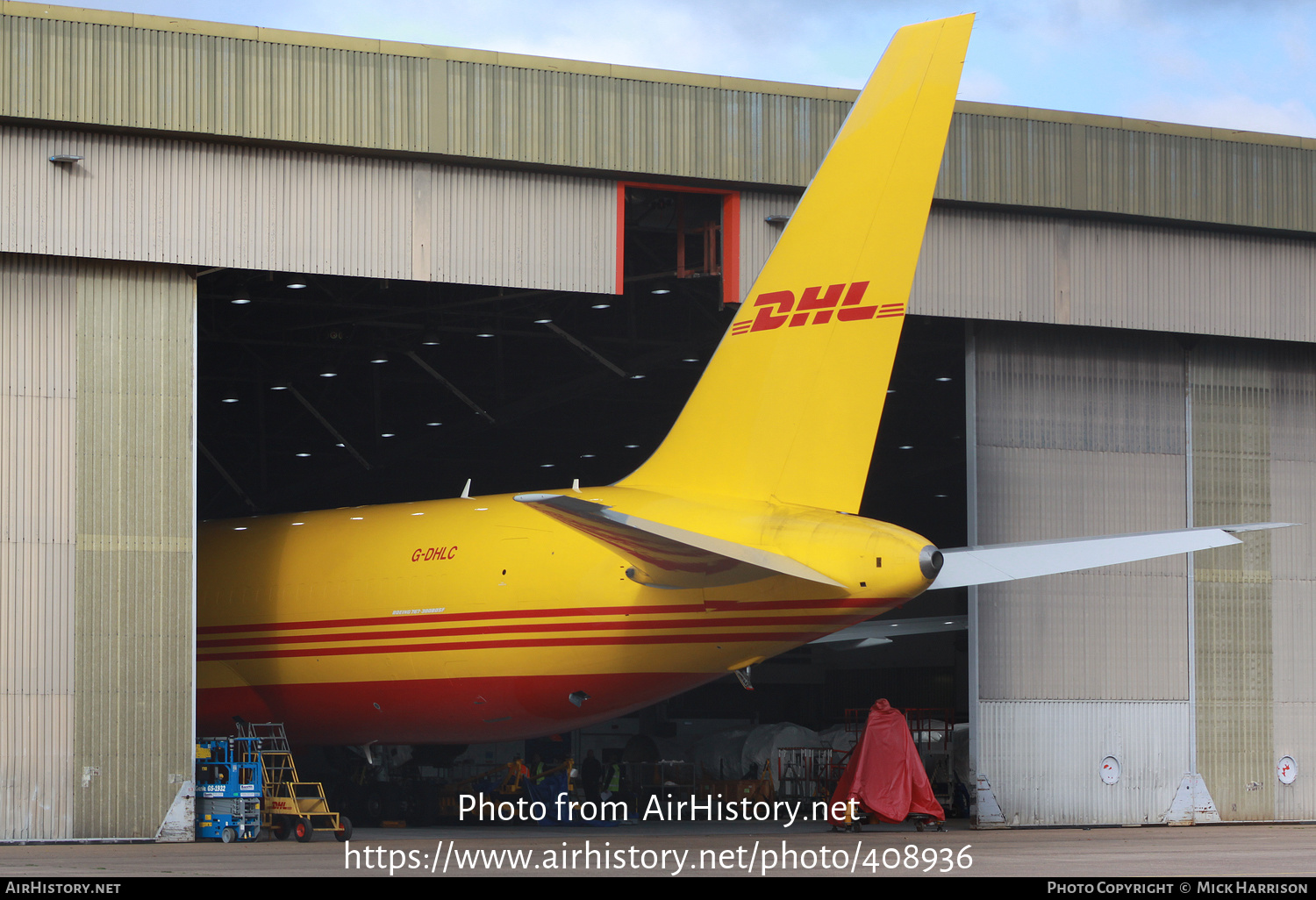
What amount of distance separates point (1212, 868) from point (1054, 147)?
13107 mm

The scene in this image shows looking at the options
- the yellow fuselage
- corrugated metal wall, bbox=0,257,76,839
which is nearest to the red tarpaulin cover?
the yellow fuselage

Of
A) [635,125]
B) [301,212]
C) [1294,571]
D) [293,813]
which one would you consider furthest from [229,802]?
[1294,571]

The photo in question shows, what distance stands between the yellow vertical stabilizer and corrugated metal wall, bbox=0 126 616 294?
15.4 feet

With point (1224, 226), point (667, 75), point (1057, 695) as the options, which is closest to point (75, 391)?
point (667, 75)

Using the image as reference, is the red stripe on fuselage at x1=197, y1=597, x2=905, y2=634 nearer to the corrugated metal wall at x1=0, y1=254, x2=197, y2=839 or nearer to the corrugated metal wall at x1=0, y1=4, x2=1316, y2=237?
the corrugated metal wall at x1=0, y1=254, x2=197, y2=839

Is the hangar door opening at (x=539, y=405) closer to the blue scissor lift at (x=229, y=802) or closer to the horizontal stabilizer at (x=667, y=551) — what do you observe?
the horizontal stabilizer at (x=667, y=551)

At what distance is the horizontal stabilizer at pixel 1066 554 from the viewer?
17250 millimetres

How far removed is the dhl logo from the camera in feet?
62.5

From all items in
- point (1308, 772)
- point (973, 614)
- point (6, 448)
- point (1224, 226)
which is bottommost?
point (1308, 772)

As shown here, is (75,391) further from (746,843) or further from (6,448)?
(746,843)

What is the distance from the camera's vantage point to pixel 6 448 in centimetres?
2111

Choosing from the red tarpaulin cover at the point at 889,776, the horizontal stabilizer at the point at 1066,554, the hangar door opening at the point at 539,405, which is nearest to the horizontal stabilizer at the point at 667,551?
the horizontal stabilizer at the point at 1066,554

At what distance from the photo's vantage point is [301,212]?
72.9 feet

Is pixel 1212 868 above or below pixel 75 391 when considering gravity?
below
